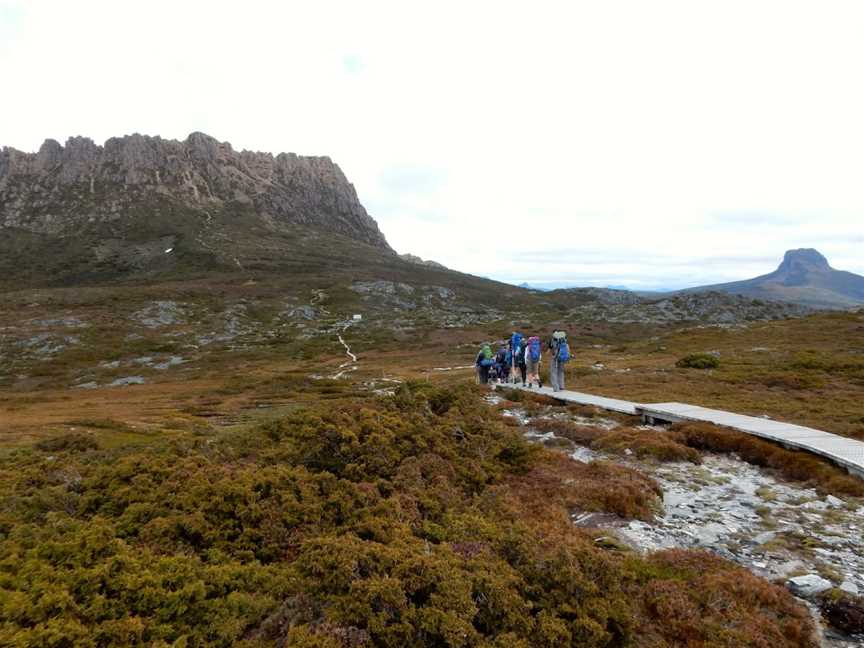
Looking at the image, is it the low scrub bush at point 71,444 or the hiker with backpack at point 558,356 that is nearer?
the low scrub bush at point 71,444

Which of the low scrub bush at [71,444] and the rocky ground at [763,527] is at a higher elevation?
Answer: the rocky ground at [763,527]

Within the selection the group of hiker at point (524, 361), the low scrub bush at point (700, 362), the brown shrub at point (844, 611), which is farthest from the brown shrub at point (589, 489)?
the low scrub bush at point (700, 362)

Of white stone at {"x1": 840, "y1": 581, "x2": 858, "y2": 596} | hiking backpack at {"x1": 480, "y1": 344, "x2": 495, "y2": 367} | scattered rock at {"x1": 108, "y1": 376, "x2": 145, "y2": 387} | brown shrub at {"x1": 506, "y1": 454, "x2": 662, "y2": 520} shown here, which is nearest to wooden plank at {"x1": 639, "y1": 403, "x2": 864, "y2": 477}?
brown shrub at {"x1": 506, "y1": 454, "x2": 662, "y2": 520}

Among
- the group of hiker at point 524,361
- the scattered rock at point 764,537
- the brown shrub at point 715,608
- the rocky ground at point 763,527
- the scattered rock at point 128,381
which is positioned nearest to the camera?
the brown shrub at point 715,608

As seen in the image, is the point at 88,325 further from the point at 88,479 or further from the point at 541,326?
the point at 88,479

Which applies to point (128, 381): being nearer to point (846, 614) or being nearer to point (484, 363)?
point (484, 363)

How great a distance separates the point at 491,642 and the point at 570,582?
5.18 ft

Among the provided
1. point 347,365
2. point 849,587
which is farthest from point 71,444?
point 347,365

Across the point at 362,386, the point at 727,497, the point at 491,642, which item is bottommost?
the point at 362,386

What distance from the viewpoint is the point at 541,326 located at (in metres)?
101

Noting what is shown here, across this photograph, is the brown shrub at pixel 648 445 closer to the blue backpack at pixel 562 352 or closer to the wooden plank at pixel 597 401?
the wooden plank at pixel 597 401

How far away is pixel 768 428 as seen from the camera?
16906 mm

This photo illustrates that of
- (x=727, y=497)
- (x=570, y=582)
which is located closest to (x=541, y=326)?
(x=727, y=497)

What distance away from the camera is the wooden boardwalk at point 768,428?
13509 millimetres
